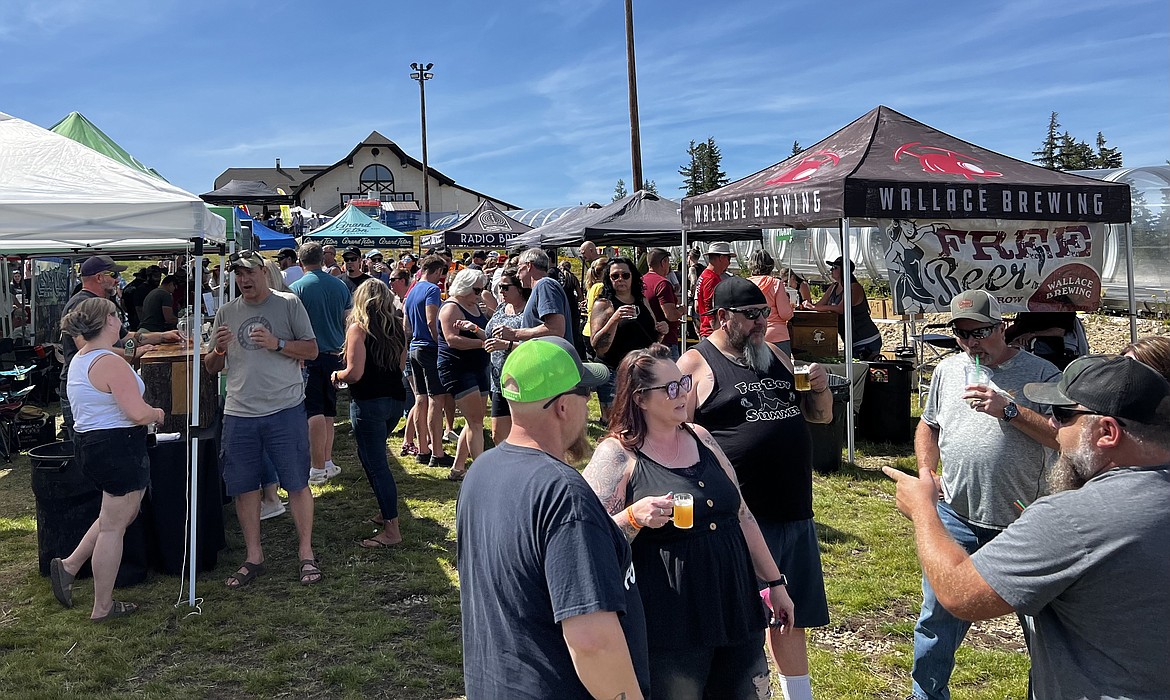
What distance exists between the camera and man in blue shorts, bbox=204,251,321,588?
4961 millimetres

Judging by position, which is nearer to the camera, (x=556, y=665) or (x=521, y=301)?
(x=556, y=665)

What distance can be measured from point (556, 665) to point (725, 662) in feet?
2.93

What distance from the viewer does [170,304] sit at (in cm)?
1138

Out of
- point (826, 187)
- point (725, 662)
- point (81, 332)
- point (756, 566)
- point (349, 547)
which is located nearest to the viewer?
point (725, 662)

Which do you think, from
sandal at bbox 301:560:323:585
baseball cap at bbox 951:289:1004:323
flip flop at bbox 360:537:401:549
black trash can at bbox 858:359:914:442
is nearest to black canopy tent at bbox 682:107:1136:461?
black trash can at bbox 858:359:914:442

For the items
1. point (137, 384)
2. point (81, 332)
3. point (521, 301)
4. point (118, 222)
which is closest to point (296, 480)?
point (137, 384)

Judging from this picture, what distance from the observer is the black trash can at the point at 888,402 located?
802 cm

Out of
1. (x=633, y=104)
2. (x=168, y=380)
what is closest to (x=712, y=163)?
(x=633, y=104)

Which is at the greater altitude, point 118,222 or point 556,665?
point 118,222

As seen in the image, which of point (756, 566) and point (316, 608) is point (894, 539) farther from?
point (316, 608)

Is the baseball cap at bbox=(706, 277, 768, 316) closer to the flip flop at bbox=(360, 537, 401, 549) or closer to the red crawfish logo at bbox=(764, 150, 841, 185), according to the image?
the flip flop at bbox=(360, 537, 401, 549)

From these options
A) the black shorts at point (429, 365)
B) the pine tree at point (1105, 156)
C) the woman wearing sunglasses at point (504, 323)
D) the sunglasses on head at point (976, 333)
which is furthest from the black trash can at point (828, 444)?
the pine tree at point (1105, 156)

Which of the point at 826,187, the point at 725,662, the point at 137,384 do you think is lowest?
the point at 725,662

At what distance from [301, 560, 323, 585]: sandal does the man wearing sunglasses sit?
11.1ft
